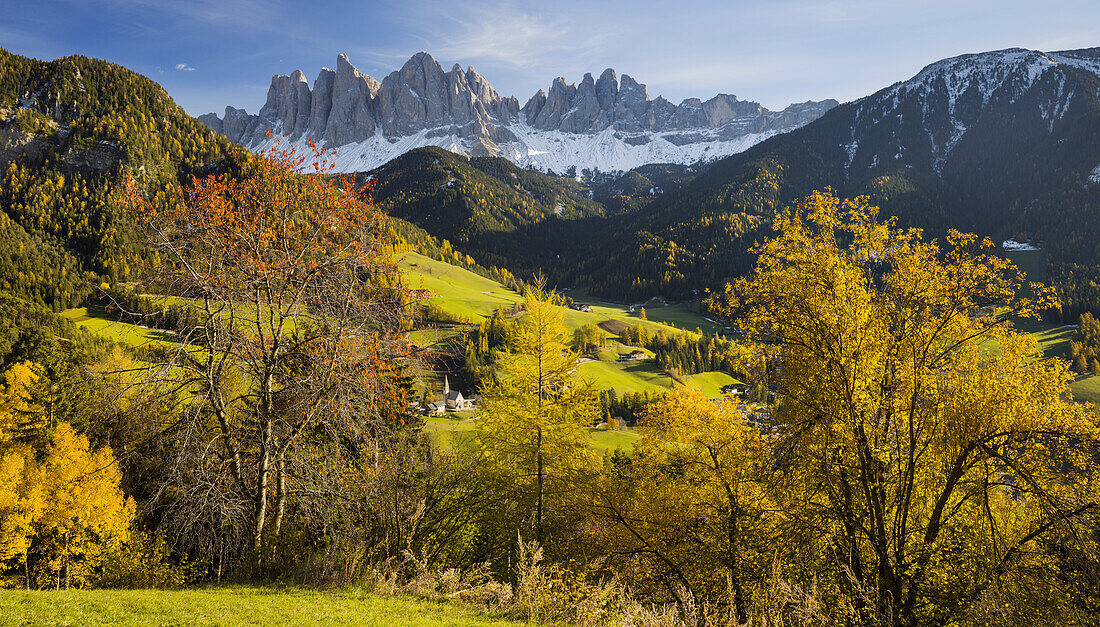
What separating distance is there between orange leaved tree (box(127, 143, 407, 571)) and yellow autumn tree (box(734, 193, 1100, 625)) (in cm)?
983

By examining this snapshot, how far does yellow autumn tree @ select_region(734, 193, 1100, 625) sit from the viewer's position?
31.9 ft

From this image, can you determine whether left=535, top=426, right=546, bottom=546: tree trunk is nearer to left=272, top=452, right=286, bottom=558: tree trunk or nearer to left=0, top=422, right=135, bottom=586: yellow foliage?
left=272, top=452, right=286, bottom=558: tree trunk

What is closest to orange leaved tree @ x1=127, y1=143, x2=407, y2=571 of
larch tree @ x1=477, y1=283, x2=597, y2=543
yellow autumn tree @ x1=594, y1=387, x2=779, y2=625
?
larch tree @ x1=477, y1=283, x2=597, y2=543

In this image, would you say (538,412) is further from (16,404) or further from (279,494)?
(16,404)

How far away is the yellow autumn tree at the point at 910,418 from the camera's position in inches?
382

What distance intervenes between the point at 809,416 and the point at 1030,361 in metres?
5.20

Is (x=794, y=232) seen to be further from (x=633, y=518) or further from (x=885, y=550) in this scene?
(x=633, y=518)

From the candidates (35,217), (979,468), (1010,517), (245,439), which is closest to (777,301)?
(979,468)

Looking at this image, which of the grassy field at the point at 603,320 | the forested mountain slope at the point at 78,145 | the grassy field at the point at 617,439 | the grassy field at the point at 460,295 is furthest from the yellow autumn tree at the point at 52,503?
the forested mountain slope at the point at 78,145

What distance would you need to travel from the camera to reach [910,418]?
10.2m

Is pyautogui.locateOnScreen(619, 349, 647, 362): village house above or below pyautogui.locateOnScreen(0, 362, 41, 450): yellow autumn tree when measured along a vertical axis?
below

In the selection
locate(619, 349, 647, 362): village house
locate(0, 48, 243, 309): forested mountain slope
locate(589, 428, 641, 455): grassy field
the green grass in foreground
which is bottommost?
locate(589, 428, 641, 455): grassy field

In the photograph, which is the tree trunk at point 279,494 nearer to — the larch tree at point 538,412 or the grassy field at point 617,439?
the larch tree at point 538,412

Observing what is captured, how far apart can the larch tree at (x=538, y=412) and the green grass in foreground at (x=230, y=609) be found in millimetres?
9496
